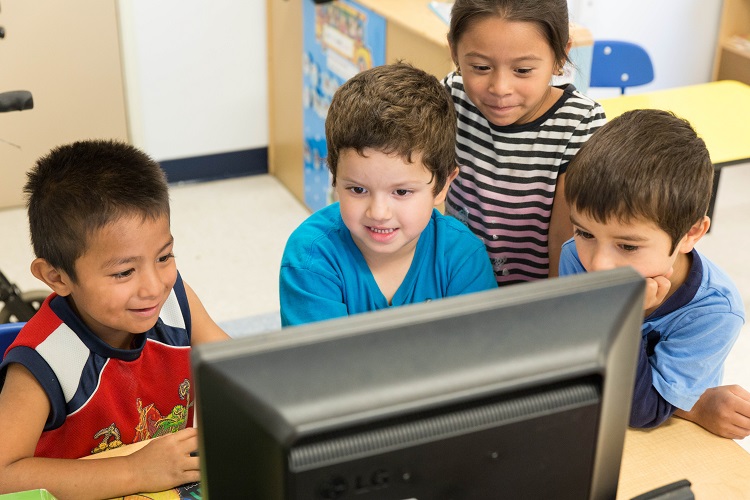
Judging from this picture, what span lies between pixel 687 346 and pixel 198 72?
2755 mm

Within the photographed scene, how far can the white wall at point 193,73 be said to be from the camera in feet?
11.3

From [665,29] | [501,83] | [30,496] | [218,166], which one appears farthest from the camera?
[665,29]

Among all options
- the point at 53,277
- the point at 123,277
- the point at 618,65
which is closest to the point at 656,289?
the point at 123,277

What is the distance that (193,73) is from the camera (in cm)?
356

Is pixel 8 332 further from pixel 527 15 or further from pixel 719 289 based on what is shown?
pixel 719 289

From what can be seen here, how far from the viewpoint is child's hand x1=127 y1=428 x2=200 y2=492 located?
1.08 metres

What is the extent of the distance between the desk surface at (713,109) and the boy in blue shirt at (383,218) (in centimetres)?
116

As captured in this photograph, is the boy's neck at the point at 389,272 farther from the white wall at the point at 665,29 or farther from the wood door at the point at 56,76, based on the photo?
the white wall at the point at 665,29

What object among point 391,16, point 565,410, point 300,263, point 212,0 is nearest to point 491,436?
point 565,410

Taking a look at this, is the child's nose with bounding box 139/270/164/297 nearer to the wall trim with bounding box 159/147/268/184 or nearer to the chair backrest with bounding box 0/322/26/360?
the chair backrest with bounding box 0/322/26/360

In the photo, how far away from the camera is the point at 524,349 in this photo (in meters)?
0.67

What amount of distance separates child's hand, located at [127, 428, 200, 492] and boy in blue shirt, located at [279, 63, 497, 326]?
279 mm

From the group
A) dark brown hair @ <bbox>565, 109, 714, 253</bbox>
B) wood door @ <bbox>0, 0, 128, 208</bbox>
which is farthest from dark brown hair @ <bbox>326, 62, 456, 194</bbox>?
wood door @ <bbox>0, 0, 128, 208</bbox>

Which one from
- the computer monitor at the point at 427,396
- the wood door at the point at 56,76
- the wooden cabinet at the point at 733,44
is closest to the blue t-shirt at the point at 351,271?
the computer monitor at the point at 427,396
